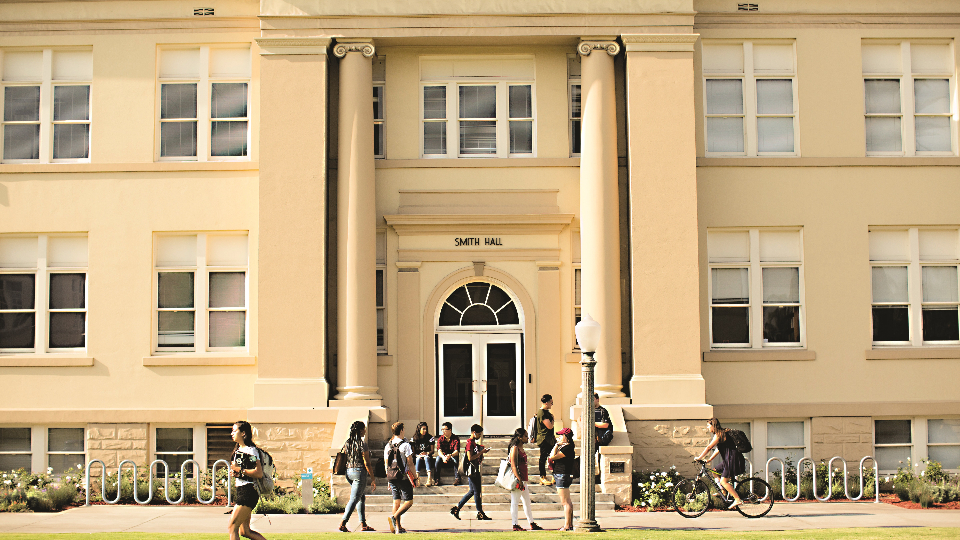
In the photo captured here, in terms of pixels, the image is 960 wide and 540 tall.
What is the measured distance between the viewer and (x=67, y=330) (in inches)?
770

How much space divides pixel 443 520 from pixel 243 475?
4.97 m

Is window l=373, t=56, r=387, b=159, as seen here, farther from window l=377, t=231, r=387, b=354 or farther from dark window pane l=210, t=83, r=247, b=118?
dark window pane l=210, t=83, r=247, b=118

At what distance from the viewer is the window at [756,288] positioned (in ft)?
63.6

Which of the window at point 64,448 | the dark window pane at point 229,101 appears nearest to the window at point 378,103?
the dark window pane at point 229,101

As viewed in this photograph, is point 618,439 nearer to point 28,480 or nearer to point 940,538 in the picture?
point 940,538

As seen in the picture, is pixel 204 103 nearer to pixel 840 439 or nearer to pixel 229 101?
pixel 229 101

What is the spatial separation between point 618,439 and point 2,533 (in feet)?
33.4

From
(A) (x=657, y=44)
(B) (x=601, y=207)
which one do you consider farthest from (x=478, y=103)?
(A) (x=657, y=44)

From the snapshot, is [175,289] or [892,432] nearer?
[892,432]

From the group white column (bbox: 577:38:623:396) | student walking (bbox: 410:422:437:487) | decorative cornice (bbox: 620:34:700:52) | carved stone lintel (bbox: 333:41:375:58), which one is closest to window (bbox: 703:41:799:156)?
decorative cornice (bbox: 620:34:700:52)

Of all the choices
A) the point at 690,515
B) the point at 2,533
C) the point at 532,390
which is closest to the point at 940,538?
the point at 690,515

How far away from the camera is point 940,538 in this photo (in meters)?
13.3

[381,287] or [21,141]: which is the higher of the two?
[21,141]

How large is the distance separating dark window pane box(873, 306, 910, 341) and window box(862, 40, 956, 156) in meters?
3.26
